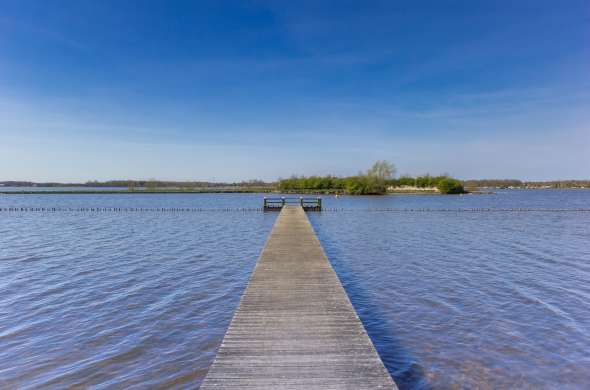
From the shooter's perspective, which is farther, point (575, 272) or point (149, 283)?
point (575, 272)

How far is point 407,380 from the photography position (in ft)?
20.1

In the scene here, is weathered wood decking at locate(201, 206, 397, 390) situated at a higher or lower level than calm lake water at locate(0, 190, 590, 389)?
higher

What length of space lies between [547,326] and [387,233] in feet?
49.3

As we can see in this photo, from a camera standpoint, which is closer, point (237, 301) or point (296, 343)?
A: point (296, 343)

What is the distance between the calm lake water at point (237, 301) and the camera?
6.45 meters

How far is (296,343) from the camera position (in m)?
5.74

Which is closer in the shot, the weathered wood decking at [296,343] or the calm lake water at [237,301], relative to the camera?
the weathered wood decking at [296,343]

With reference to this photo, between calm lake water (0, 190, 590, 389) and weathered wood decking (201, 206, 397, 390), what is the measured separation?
114 cm

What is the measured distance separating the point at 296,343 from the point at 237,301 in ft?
14.9

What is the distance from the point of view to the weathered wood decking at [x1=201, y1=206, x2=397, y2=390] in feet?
15.3

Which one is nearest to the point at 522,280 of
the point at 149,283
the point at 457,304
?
the point at 457,304

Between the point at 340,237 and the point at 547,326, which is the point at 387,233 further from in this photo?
the point at 547,326

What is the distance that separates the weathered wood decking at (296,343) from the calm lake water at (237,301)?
3.75 feet

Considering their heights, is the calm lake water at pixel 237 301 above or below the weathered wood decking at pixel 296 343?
below
